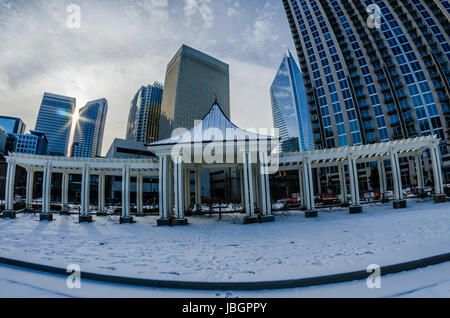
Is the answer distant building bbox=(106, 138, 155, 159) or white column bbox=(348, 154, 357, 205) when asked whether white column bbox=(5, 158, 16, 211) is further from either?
distant building bbox=(106, 138, 155, 159)

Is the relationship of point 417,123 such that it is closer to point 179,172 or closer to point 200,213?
point 200,213

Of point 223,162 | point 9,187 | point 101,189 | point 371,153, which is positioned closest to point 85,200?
point 101,189

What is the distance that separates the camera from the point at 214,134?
16.0 meters

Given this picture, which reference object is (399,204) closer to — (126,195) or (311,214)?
(311,214)

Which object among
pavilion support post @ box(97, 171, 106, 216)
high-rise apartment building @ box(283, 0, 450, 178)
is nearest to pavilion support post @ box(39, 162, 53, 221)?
pavilion support post @ box(97, 171, 106, 216)

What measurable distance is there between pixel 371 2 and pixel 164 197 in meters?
75.0

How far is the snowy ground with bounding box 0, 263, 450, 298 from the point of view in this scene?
3.23m

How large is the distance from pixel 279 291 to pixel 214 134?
43.3 feet

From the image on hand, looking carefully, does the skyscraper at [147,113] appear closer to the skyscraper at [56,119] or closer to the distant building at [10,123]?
the skyscraper at [56,119]

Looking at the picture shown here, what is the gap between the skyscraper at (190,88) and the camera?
337 feet

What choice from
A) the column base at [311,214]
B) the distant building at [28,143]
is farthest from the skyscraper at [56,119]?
the column base at [311,214]

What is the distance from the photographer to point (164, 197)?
50.5 ft

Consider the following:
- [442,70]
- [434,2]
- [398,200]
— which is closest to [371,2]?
[434,2]
